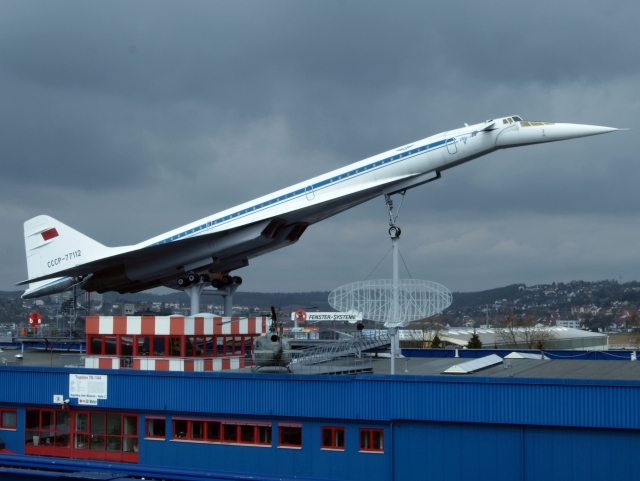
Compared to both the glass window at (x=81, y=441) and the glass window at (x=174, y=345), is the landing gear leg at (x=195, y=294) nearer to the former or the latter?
the glass window at (x=174, y=345)

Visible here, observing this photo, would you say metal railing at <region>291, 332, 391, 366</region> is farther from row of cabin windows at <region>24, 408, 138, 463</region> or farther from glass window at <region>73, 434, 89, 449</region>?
glass window at <region>73, 434, 89, 449</region>

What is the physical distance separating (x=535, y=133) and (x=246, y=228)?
36.7 ft

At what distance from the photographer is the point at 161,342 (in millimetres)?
24453

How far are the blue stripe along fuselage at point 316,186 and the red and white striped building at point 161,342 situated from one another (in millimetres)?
4221

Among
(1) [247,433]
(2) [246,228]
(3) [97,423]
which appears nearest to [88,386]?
(3) [97,423]

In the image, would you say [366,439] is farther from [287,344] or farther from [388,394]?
[287,344]

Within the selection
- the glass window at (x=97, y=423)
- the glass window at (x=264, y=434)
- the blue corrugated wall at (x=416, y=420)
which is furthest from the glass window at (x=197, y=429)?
the glass window at (x=97, y=423)

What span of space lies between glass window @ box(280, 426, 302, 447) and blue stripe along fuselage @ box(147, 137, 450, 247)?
10.2 m

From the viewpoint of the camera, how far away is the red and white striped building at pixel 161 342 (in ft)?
77.9

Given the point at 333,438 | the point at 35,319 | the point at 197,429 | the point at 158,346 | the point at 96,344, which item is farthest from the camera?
the point at 35,319

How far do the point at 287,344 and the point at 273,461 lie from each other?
3990mm

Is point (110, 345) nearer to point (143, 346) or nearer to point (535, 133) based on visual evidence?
point (143, 346)

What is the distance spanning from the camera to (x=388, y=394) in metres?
17.3

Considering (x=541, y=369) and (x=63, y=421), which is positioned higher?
(x=541, y=369)
